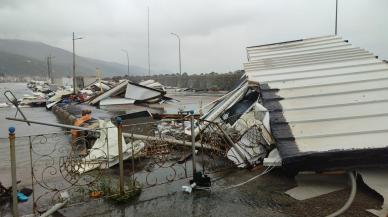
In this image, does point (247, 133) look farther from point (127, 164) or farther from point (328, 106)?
point (127, 164)

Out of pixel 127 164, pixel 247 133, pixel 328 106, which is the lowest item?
pixel 127 164

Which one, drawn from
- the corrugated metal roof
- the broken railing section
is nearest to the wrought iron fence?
the broken railing section

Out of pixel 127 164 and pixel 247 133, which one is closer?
pixel 247 133

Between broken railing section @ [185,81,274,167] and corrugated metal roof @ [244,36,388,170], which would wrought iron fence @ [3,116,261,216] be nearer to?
broken railing section @ [185,81,274,167]

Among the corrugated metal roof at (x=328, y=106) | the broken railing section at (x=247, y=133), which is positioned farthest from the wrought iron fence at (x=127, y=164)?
the corrugated metal roof at (x=328, y=106)

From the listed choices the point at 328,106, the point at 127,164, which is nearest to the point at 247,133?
the point at 328,106

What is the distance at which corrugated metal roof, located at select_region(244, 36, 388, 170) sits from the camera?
552cm

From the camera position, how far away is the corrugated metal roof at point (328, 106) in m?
5.52

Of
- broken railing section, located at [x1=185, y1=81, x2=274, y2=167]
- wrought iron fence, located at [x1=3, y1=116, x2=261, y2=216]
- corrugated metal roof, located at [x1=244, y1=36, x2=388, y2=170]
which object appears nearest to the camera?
corrugated metal roof, located at [x1=244, y1=36, x2=388, y2=170]

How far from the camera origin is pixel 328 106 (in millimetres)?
6875

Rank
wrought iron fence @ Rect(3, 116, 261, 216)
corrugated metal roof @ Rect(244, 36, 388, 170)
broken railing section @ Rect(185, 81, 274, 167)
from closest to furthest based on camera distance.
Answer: corrugated metal roof @ Rect(244, 36, 388, 170), wrought iron fence @ Rect(3, 116, 261, 216), broken railing section @ Rect(185, 81, 274, 167)

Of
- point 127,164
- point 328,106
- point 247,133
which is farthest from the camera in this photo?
point 127,164

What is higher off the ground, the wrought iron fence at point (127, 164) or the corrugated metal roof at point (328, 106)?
the corrugated metal roof at point (328, 106)

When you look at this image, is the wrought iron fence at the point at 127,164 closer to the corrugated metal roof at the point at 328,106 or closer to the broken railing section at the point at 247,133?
the broken railing section at the point at 247,133
